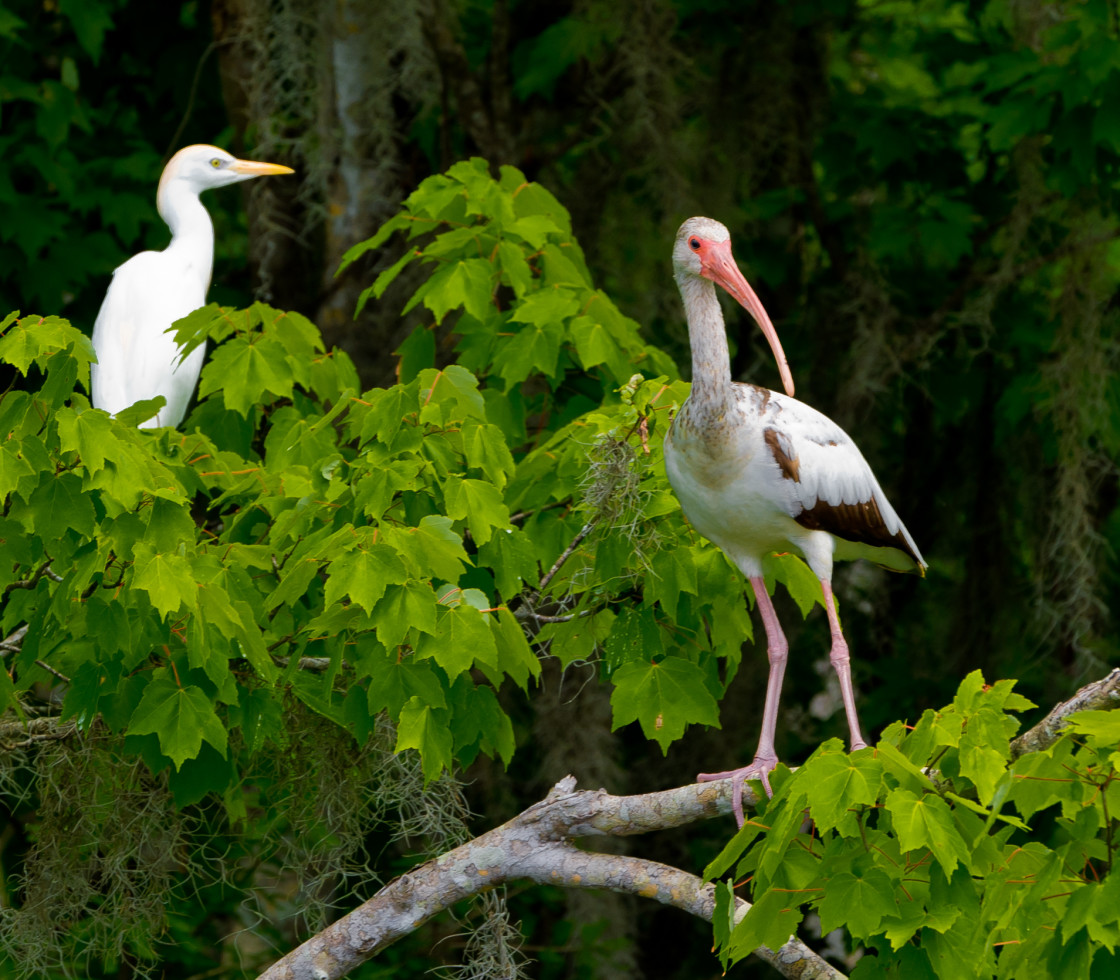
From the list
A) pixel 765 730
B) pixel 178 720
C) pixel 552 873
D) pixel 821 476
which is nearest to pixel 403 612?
pixel 178 720

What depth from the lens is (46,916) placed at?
4.03m

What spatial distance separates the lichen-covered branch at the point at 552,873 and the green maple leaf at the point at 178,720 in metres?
0.60

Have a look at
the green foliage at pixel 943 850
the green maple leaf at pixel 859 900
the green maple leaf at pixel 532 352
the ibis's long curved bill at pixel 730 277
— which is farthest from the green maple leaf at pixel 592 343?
the green maple leaf at pixel 859 900

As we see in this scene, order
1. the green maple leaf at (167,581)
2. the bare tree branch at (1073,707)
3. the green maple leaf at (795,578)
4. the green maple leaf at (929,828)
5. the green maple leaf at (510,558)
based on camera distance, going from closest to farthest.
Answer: the green maple leaf at (929,828), the bare tree branch at (1073,707), the green maple leaf at (167,581), the green maple leaf at (510,558), the green maple leaf at (795,578)

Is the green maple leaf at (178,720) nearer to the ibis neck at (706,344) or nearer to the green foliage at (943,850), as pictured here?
the green foliage at (943,850)

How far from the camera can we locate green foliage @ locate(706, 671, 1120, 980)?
243 cm

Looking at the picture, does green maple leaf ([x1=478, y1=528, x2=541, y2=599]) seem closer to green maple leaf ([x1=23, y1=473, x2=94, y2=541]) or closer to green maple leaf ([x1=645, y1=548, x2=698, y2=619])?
green maple leaf ([x1=645, y1=548, x2=698, y2=619])

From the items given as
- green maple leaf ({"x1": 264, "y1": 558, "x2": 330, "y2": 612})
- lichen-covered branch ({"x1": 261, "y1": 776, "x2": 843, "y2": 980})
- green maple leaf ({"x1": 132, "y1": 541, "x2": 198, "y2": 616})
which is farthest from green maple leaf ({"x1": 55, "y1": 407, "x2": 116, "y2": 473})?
lichen-covered branch ({"x1": 261, "y1": 776, "x2": 843, "y2": 980})

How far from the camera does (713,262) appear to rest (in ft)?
13.1

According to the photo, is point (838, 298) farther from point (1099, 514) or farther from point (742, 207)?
point (1099, 514)

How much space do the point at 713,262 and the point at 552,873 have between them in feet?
5.47

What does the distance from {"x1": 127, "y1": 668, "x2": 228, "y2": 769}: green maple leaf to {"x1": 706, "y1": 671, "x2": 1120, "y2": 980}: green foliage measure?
122cm

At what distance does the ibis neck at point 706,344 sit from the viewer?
12.6 feet

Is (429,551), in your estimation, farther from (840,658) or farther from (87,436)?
(840,658)
